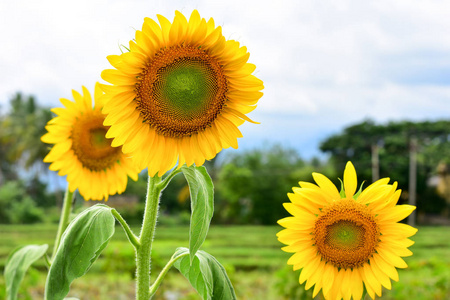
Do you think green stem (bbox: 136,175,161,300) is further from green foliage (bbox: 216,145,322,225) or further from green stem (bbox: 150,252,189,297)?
green foliage (bbox: 216,145,322,225)

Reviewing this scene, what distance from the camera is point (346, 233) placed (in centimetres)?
148

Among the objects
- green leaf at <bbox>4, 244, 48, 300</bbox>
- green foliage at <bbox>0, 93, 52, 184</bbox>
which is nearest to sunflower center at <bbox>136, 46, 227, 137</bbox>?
green leaf at <bbox>4, 244, 48, 300</bbox>

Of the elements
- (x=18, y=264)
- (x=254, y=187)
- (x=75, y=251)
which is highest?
(x=75, y=251)

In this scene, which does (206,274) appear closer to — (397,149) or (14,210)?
(14,210)

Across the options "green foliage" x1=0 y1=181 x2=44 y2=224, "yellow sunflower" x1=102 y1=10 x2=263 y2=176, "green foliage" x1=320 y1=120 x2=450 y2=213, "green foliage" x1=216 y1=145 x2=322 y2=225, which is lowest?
"green foliage" x1=0 y1=181 x2=44 y2=224

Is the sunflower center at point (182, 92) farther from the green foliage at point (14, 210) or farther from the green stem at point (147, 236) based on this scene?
the green foliage at point (14, 210)

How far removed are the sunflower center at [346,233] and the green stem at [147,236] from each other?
47 centimetres

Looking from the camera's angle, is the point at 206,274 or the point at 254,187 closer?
the point at 206,274

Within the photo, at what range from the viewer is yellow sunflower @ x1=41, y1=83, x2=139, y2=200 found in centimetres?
200

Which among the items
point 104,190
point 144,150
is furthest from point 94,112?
point 144,150

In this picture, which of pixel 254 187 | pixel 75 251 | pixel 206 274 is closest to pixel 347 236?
pixel 206 274

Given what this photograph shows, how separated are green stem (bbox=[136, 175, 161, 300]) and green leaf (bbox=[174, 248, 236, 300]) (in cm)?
11

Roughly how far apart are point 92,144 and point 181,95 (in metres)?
0.85

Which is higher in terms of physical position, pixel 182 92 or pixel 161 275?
pixel 182 92
